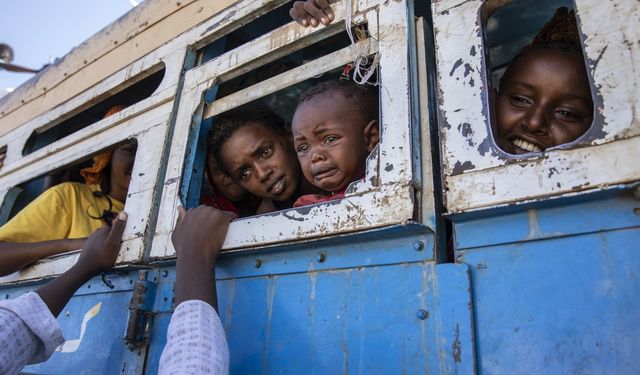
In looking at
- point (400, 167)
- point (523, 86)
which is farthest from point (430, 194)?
point (523, 86)

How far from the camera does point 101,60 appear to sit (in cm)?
253

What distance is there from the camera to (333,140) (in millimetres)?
1507

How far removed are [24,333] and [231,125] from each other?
1103mm

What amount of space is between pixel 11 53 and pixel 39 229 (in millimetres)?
4166

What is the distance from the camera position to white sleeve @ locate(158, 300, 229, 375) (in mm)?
945

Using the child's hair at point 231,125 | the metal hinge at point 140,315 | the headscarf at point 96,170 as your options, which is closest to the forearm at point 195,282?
the metal hinge at point 140,315

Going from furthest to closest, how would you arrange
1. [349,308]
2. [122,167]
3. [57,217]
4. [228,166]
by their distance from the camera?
1. [122,167]
2. [57,217]
3. [228,166]
4. [349,308]

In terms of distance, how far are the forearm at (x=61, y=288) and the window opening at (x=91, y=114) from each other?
45.0 inches

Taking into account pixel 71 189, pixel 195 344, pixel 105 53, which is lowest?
pixel 195 344

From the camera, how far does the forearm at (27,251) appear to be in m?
1.96

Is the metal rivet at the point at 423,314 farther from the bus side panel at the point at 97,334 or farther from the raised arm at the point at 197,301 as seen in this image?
the bus side panel at the point at 97,334

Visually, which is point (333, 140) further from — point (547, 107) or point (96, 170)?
point (96, 170)

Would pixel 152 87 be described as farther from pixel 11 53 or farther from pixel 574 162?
pixel 11 53

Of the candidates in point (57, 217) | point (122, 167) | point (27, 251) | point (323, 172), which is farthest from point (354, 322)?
point (122, 167)
